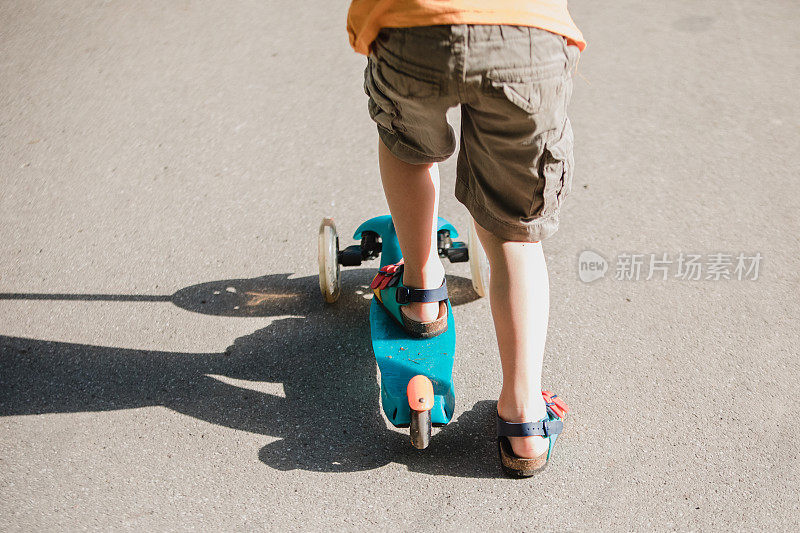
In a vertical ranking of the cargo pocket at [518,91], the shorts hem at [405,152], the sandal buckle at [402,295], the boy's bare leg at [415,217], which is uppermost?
the cargo pocket at [518,91]

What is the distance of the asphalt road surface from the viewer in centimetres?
192

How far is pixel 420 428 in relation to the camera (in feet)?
6.18

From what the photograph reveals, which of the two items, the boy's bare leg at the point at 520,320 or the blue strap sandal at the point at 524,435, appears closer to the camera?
the boy's bare leg at the point at 520,320

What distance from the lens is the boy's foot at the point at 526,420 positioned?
1856 millimetres

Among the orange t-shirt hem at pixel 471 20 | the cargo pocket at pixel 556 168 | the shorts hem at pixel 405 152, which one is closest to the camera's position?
the orange t-shirt hem at pixel 471 20

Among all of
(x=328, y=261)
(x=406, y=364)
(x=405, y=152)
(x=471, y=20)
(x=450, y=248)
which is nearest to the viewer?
(x=471, y=20)

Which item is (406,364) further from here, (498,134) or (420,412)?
(498,134)

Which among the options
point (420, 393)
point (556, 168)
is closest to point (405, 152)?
point (556, 168)

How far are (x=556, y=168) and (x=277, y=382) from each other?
1199 millimetres

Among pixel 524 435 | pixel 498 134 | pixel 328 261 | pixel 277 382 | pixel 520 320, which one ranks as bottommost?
pixel 277 382

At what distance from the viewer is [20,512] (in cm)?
189

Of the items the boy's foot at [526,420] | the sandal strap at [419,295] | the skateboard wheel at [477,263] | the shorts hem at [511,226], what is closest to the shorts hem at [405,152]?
the shorts hem at [511,226]

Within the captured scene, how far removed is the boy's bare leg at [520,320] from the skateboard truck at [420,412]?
0.21 m

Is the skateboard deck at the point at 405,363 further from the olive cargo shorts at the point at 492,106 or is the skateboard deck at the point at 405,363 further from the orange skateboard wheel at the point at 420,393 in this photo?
the olive cargo shorts at the point at 492,106
